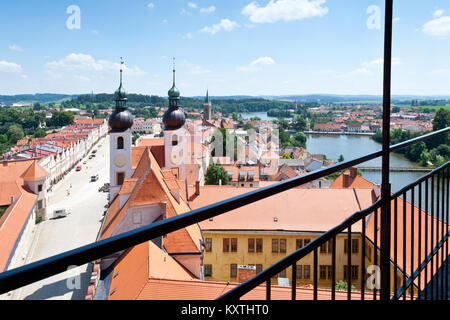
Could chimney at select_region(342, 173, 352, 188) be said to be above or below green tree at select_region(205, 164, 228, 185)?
above

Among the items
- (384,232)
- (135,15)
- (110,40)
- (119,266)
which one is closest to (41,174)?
(119,266)

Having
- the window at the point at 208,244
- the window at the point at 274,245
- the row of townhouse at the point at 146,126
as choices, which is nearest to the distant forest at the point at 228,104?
the row of townhouse at the point at 146,126

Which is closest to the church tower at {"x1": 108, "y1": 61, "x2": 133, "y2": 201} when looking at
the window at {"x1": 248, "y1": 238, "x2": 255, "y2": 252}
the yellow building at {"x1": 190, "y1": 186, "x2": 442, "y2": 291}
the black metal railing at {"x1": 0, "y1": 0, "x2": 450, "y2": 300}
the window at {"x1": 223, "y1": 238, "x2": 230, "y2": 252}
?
the yellow building at {"x1": 190, "y1": 186, "x2": 442, "y2": 291}

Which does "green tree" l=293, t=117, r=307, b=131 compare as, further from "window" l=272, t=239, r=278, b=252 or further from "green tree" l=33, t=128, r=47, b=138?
"window" l=272, t=239, r=278, b=252

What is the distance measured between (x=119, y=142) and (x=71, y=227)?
5425mm

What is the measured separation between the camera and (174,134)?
24672 millimetres

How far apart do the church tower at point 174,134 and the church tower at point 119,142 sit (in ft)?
9.98

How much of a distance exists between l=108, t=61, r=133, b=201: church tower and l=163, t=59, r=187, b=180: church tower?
3.04 meters

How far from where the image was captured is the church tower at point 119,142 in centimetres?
2164

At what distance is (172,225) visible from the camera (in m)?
0.70

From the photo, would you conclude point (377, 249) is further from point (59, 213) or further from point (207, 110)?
point (207, 110)

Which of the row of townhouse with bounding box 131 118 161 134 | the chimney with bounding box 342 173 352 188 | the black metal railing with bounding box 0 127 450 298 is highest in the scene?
the row of townhouse with bounding box 131 118 161 134

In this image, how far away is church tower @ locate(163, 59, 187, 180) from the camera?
24.4 meters

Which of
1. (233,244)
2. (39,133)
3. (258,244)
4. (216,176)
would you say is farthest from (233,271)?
(39,133)
